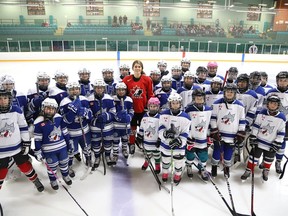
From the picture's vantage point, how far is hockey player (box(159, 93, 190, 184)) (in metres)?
2.44

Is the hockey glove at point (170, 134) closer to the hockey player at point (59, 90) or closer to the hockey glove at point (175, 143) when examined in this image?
the hockey glove at point (175, 143)

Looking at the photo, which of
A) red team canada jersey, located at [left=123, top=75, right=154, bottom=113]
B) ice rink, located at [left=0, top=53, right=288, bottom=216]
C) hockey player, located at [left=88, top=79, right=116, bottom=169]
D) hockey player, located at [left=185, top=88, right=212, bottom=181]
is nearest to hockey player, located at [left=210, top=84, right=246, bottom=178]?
hockey player, located at [left=185, top=88, right=212, bottom=181]

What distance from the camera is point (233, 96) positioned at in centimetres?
266

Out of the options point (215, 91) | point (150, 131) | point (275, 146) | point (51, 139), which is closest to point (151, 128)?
point (150, 131)

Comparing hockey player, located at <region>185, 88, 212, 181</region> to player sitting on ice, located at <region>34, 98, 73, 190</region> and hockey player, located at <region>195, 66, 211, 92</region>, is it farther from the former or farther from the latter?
player sitting on ice, located at <region>34, 98, 73, 190</region>

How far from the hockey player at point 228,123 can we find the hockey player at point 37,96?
1.95 m

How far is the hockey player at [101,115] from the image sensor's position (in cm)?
283

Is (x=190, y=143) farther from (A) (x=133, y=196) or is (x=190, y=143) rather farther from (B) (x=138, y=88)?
(B) (x=138, y=88)

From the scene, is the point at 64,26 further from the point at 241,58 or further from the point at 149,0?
the point at 241,58

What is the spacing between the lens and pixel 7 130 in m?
2.25

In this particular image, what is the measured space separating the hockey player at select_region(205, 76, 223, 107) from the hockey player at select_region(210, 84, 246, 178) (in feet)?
0.88

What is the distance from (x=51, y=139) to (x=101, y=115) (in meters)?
0.61

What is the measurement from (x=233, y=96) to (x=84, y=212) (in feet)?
6.11

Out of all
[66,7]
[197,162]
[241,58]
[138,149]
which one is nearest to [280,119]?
[197,162]
